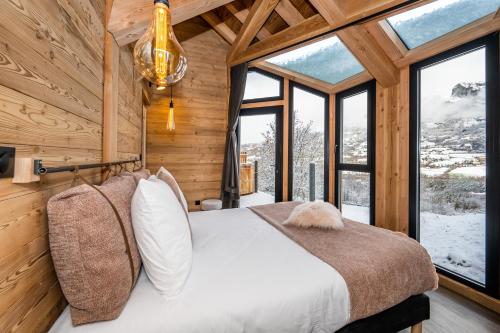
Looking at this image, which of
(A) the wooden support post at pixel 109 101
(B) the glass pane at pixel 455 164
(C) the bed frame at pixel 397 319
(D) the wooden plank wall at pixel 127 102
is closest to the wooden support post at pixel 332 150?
(B) the glass pane at pixel 455 164

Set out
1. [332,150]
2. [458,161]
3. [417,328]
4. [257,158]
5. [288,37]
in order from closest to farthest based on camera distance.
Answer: [417,328], [458,161], [288,37], [332,150], [257,158]

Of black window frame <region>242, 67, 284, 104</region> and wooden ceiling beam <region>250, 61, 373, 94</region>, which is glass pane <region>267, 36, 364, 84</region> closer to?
wooden ceiling beam <region>250, 61, 373, 94</region>

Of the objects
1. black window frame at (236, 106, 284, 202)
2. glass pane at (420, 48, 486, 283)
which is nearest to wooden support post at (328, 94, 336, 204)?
black window frame at (236, 106, 284, 202)

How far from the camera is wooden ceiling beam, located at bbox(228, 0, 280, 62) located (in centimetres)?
270

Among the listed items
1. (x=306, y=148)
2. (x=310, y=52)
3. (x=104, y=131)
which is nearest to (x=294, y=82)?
(x=310, y=52)

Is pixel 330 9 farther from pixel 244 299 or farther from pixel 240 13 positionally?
pixel 244 299

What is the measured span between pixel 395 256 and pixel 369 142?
210cm

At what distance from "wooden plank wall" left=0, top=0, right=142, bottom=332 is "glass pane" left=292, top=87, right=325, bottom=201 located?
3.13m

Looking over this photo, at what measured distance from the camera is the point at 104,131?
1527 millimetres

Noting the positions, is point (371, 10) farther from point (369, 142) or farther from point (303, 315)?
point (303, 315)

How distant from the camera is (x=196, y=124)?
3.86m

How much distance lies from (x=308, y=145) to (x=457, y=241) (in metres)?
2.24

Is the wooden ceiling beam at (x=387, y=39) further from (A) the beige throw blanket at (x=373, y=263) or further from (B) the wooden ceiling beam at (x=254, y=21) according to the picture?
(A) the beige throw blanket at (x=373, y=263)

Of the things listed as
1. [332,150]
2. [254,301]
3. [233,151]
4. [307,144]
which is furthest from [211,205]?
[254,301]
